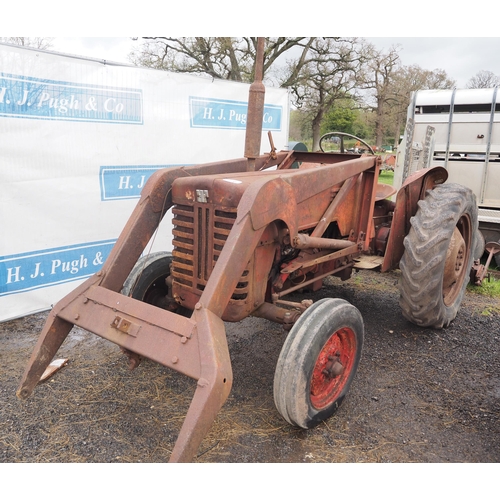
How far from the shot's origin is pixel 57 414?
286 cm

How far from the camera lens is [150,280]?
3.46 m

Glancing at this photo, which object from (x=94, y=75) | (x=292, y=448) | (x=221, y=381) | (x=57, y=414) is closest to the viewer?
(x=221, y=381)

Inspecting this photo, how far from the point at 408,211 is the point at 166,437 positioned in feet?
9.48

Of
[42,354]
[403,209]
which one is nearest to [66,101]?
[42,354]

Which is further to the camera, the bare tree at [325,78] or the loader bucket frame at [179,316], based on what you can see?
the bare tree at [325,78]

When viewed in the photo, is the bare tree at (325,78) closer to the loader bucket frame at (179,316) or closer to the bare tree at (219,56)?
the bare tree at (219,56)

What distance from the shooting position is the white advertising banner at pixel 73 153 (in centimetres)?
419

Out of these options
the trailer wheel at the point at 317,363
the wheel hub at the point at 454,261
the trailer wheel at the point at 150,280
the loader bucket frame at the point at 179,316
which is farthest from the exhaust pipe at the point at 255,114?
the wheel hub at the point at 454,261

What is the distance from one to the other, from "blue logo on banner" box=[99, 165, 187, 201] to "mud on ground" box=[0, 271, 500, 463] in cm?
164

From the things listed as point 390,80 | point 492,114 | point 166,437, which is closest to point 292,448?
point 166,437

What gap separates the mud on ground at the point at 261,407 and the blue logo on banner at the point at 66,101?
212 centimetres

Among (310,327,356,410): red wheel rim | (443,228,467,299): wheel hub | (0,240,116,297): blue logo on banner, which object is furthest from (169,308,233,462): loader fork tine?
(0,240,116,297): blue logo on banner

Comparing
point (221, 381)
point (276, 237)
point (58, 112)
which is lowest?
point (221, 381)

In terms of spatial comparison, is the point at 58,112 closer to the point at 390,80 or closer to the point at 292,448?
the point at 292,448
